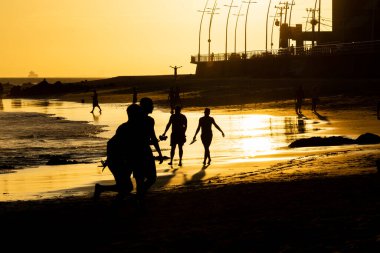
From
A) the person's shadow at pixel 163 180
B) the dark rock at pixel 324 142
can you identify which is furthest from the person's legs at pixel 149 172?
the dark rock at pixel 324 142

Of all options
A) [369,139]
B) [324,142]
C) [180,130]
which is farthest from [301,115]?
[180,130]

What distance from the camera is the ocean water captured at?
16.8 meters

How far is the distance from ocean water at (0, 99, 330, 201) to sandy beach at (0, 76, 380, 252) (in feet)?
5.82

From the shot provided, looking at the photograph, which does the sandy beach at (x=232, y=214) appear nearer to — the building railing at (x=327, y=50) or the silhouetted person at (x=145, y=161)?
the silhouetted person at (x=145, y=161)

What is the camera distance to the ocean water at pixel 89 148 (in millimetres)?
16781

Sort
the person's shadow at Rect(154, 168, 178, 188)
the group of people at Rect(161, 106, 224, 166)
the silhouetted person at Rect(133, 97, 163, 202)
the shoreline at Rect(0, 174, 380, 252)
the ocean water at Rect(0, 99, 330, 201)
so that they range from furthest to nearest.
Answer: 1. the group of people at Rect(161, 106, 224, 166)
2. the ocean water at Rect(0, 99, 330, 201)
3. the person's shadow at Rect(154, 168, 178, 188)
4. the silhouetted person at Rect(133, 97, 163, 202)
5. the shoreline at Rect(0, 174, 380, 252)

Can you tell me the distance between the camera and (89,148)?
2620cm

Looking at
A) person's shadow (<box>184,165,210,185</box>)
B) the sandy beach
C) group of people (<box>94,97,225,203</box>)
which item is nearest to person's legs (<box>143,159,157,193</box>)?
group of people (<box>94,97,225,203</box>)

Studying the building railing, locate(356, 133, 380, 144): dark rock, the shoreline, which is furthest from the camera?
the building railing

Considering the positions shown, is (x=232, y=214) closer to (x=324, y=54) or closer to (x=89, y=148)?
(x=89, y=148)

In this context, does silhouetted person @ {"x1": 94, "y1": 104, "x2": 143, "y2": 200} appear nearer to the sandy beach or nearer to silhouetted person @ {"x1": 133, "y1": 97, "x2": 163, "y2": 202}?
silhouetted person @ {"x1": 133, "y1": 97, "x2": 163, "y2": 202}

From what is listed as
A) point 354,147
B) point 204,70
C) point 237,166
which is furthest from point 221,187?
point 204,70

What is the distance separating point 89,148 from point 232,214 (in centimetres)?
1619

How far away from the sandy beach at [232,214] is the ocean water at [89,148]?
69.9 inches
